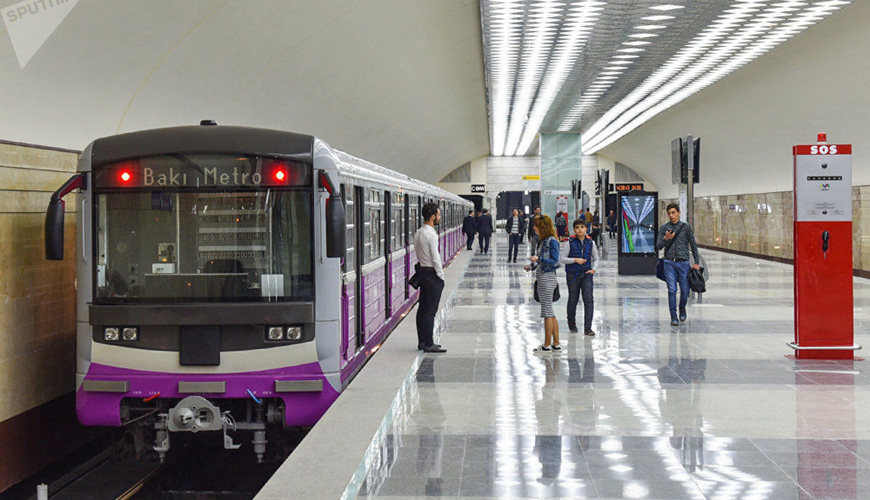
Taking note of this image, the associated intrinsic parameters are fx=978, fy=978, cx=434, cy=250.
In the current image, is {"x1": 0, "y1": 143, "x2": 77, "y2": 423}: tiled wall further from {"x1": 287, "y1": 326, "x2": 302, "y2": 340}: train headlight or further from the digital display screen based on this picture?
the digital display screen

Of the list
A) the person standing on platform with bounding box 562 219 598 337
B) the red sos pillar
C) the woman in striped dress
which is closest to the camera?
the red sos pillar

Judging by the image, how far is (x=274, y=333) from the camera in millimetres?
8047

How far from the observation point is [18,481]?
8836mm

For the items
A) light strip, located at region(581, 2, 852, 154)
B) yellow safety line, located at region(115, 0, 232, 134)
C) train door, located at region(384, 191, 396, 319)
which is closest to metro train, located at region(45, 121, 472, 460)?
yellow safety line, located at region(115, 0, 232, 134)

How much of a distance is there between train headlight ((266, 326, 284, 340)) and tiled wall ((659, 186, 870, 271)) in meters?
20.2

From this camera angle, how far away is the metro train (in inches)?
312

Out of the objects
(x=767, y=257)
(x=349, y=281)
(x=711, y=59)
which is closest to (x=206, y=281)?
(x=349, y=281)

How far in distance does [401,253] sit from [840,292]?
669 centimetres

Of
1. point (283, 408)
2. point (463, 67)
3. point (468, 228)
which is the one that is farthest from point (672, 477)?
point (468, 228)

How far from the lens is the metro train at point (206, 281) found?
7934mm

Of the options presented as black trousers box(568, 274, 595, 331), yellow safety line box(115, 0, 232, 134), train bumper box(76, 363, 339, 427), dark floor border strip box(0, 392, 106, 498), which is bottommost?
dark floor border strip box(0, 392, 106, 498)

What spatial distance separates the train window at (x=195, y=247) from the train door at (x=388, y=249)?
4829 millimetres

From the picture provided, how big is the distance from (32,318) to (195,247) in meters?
2.27

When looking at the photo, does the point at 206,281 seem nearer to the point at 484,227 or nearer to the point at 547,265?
the point at 547,265
